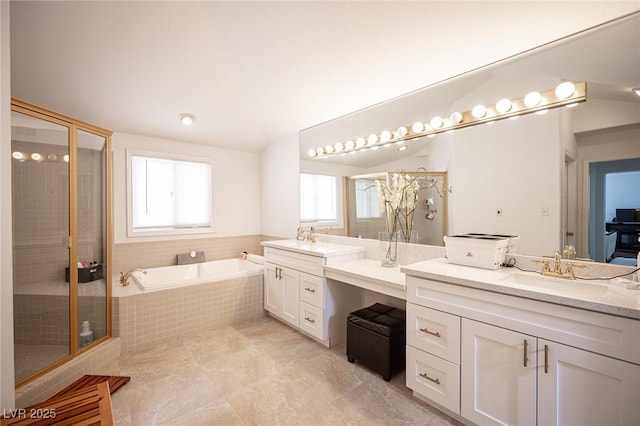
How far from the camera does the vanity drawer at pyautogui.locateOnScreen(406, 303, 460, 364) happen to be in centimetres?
157

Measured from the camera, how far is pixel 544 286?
61.6 inches

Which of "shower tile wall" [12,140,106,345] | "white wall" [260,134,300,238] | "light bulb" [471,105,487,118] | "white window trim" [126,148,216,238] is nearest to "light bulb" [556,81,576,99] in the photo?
"light bulb" [471,105,487,118]

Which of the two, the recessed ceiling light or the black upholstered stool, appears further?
the recessed ceiling light

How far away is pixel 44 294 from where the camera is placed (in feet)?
6.92

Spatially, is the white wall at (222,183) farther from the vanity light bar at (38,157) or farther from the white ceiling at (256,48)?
the vanity light bar at (38,157)

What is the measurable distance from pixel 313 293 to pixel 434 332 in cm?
117

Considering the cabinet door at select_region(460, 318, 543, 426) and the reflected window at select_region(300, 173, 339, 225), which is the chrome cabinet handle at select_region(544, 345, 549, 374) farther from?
the reflected window at select_region(300, 173, 339, 225)

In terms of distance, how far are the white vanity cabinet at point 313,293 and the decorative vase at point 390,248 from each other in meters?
0.26

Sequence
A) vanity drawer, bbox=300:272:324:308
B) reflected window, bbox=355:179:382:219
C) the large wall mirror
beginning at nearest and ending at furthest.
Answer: the large wall mirror
vanity drawer, bbox=300:272:324:308
reflected window, bbox=355:179:382:219

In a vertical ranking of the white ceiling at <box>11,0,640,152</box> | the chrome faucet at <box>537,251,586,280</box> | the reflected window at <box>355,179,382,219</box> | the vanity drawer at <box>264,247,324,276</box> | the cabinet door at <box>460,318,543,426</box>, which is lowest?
the cabinet door at <box>460,318,543,426</box>

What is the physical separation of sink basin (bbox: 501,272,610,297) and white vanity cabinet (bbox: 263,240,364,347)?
1.34 m

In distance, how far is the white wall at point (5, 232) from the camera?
4.22 ft

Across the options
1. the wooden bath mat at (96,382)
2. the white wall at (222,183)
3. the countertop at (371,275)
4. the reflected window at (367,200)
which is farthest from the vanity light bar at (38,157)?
the reflected window at (367,200)

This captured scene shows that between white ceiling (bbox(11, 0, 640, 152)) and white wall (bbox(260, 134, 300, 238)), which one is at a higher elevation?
white ceiling (bbox(11, 0, 640, 152))
